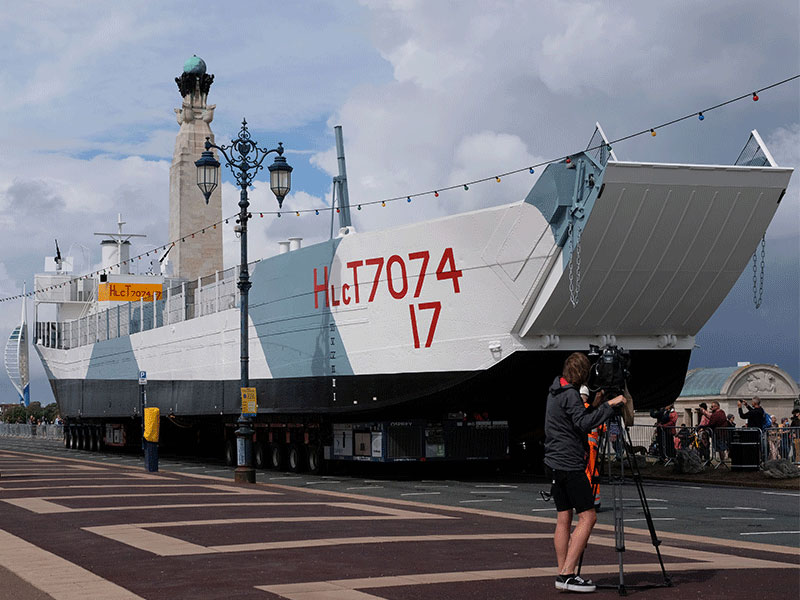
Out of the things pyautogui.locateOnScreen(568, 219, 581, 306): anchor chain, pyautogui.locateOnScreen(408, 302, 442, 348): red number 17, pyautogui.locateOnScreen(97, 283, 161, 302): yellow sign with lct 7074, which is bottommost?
pyautogui.locateOnScreen(408, 302, 442, 348): red number 17

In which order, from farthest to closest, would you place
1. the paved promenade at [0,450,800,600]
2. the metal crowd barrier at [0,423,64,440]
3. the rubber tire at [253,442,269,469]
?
the metal crowd barrier at [0,423,64,440] → the rubber tire at [253,442,269,469] → the paved promenade at [0,450,800,600]

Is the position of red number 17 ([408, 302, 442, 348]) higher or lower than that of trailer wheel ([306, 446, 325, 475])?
higher

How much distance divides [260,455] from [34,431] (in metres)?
52.4

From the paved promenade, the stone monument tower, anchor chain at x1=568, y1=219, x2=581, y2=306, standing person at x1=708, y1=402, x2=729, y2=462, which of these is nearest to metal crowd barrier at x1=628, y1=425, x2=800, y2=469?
standing person at x1=708, y1=402, x2=729, y2=462

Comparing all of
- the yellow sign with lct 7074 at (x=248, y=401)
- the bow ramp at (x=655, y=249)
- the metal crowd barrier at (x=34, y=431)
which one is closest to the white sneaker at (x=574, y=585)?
the bow ramp at (x=655, y=249)

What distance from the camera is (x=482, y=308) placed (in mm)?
23234

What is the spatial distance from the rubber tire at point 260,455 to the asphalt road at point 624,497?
0.92 metres

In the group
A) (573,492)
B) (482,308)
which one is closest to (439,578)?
(573,492)

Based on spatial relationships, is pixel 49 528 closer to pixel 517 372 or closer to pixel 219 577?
pixel 219 577

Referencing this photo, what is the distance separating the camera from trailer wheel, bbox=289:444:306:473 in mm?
28398

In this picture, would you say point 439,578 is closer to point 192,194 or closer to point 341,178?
point 341,178

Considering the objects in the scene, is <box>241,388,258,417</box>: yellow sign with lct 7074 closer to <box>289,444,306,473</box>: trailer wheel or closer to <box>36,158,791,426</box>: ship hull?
<box>36,158,791,426</box>: ship hull

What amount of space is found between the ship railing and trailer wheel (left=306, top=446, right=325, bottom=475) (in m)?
6.13

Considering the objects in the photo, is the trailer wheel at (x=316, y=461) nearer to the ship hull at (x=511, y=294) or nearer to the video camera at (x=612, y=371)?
the ship hull at (x=511, y=294)
